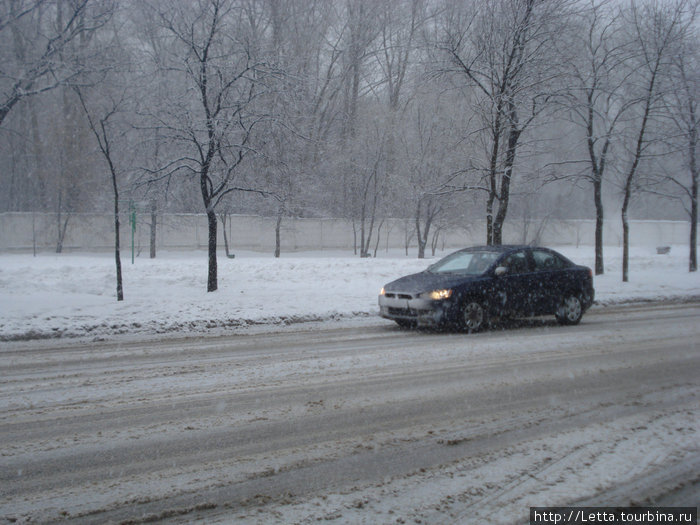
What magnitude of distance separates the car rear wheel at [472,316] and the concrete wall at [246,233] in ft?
65.2

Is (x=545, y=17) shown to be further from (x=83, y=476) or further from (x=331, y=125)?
(x=331, y=125)

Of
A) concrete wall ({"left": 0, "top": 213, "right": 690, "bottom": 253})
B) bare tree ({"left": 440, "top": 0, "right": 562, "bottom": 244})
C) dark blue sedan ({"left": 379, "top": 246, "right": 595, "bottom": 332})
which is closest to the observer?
dark blue sedan ({"left": 379, "top": 246, "right": 595, "bottom": 332})

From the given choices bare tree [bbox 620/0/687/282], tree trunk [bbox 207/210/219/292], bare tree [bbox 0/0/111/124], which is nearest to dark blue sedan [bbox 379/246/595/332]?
tree trunk [bbox 207/210/219/292]

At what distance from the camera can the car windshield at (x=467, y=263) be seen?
11156 mm

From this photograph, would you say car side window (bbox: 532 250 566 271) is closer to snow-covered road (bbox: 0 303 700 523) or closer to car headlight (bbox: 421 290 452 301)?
car headlight (bbox: 421 290 452 301)

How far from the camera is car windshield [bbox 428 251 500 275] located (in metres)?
11.2

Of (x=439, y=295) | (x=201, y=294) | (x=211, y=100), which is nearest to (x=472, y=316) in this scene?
(x=439, y=295)

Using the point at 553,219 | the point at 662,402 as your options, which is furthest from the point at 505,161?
the point at 553,219

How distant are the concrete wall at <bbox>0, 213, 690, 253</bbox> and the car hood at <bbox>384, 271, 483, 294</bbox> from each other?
18.7 m

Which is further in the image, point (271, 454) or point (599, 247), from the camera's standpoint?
point (599, 247)

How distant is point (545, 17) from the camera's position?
15.2m

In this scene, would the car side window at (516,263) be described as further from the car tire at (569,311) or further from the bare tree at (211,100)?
the bare tree at (211,100)

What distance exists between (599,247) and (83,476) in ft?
70.1

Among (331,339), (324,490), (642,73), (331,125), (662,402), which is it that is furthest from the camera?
(331,125)
